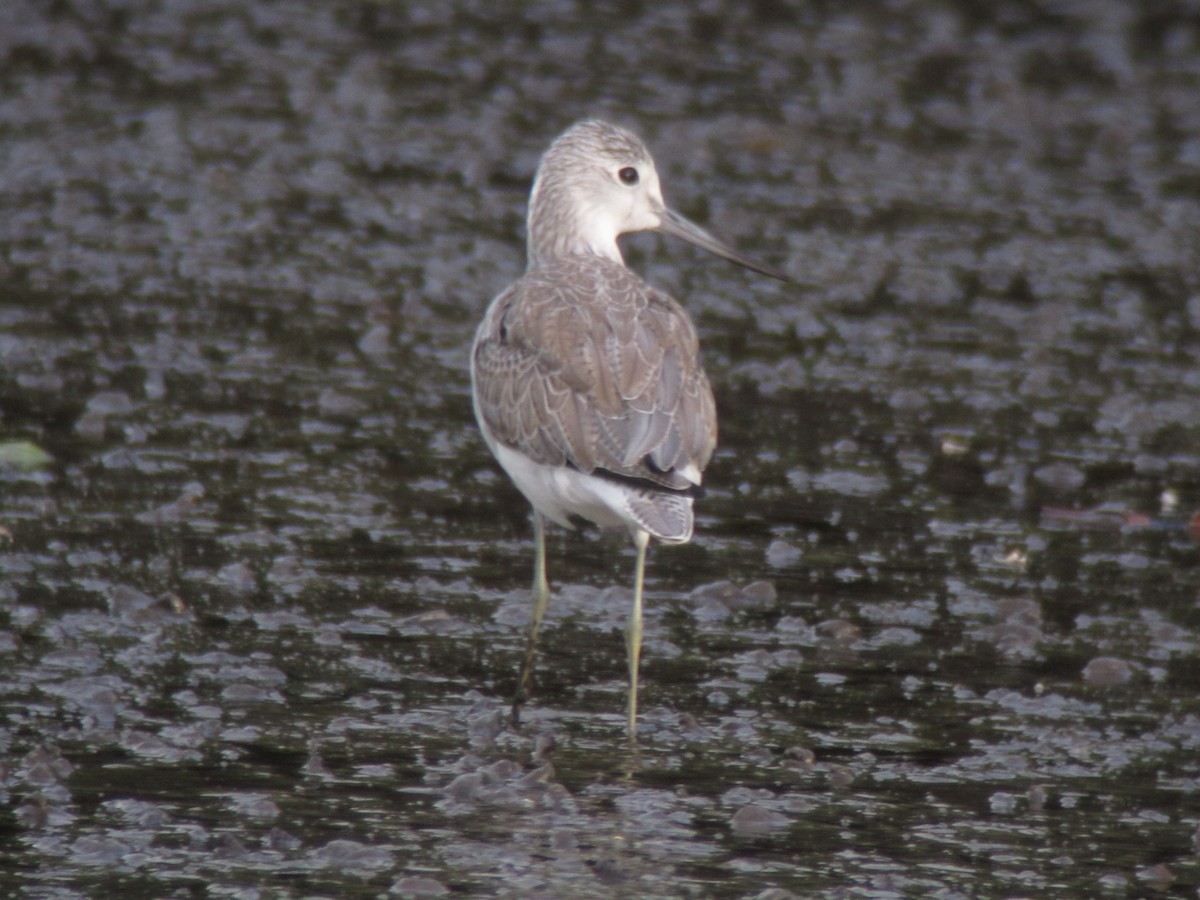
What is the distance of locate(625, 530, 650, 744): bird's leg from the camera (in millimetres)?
6250

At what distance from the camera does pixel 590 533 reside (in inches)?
328

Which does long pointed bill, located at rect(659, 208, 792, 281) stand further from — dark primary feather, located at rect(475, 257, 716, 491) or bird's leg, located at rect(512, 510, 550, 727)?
bird's leg, located at rect(512, 510, 550, 727)

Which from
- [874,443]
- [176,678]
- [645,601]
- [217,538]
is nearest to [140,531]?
[217,538]

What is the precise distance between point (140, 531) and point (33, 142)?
19.0ft

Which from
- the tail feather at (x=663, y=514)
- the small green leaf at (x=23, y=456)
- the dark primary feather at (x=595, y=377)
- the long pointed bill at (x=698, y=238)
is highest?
the long pointed bill at (x=698, y=238)

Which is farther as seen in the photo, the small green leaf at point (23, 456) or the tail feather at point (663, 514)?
the small green leaf at point (23, 456)

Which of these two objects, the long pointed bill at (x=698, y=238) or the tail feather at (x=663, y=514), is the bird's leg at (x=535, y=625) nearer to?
the tail feather at (x=663, y=514)

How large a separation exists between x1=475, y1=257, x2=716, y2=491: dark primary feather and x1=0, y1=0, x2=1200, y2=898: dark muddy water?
87cm

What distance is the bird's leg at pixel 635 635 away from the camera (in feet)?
20.5

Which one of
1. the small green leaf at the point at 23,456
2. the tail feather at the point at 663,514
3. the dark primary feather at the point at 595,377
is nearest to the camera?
the tail feather at the point at 663,514

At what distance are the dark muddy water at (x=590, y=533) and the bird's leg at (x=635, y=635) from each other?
4.6 inches

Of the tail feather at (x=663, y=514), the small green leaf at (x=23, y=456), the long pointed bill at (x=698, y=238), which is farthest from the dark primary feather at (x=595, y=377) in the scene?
the small green leaf at (x=23, y=456)

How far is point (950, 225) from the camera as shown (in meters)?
12.3

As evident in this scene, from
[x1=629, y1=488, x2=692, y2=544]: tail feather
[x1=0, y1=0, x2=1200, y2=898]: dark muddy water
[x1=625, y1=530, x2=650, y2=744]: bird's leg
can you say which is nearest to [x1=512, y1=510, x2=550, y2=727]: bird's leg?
[x1=0, y1=0, x2=1200, y2=898]: dark muddy water
